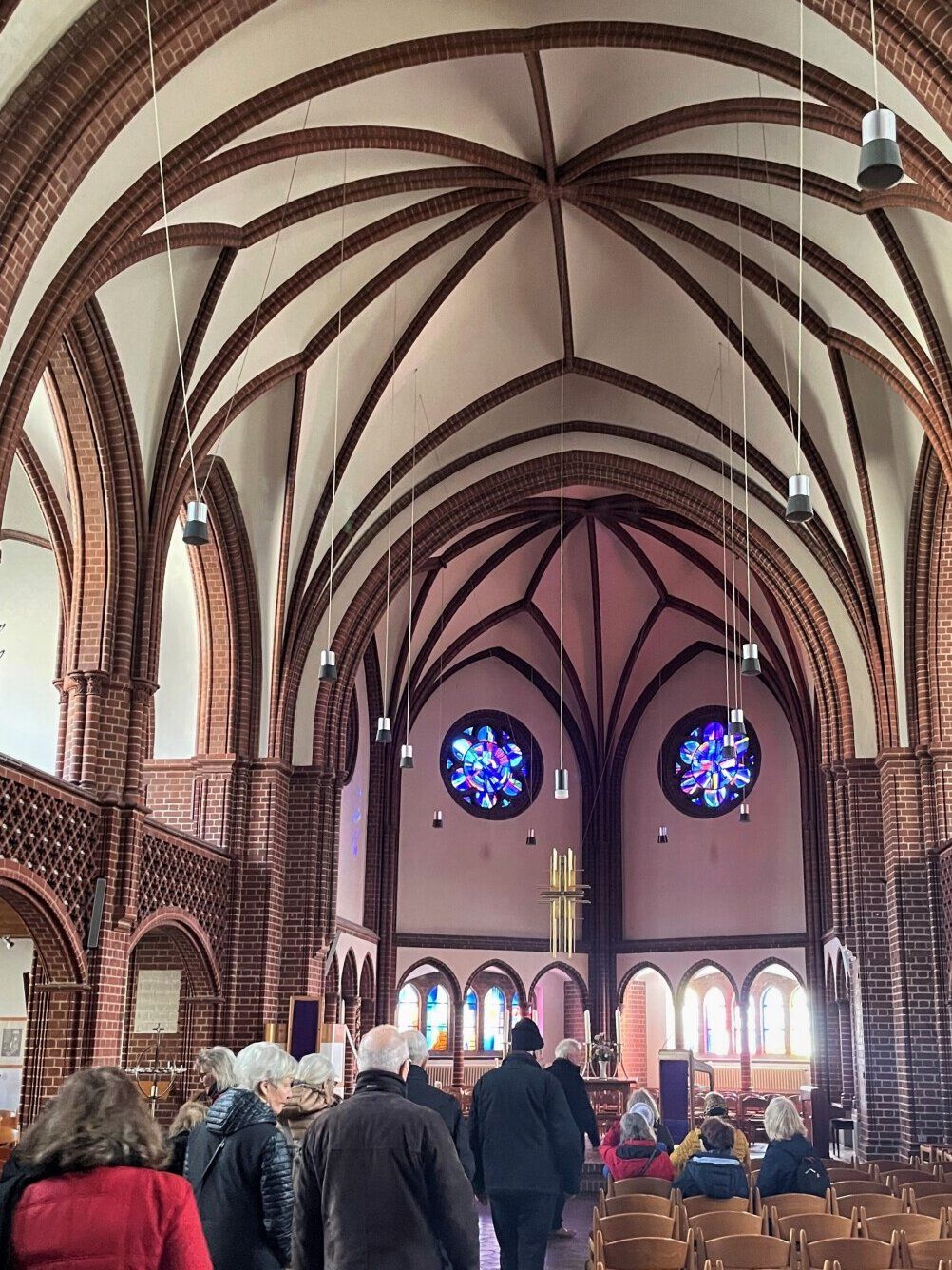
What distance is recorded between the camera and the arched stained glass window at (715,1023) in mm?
30672

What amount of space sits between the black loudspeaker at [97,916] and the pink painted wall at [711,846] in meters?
17.8

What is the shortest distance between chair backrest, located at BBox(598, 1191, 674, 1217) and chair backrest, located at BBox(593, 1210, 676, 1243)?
86cm

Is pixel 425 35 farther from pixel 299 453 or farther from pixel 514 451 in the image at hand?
pixel 514 451

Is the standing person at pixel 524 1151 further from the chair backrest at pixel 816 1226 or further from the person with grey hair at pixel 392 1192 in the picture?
the person with grey hair at pixel 392 1192

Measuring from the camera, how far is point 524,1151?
777 cm

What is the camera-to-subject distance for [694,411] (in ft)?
64.7

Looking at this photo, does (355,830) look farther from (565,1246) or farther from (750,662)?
(565,1246)

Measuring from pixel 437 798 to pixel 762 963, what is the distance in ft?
25.6

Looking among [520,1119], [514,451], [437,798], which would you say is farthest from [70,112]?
[437,798]

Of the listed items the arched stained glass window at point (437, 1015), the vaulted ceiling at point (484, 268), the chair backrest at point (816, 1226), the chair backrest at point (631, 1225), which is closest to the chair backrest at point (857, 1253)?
the chair backrest at point (816, 1226)

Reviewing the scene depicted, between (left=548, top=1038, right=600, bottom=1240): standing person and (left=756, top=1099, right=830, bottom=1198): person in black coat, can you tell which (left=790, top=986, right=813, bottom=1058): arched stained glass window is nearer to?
(left=548, top=1038, right=600, bottom=1240): standing person

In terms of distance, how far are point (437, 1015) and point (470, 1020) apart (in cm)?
82

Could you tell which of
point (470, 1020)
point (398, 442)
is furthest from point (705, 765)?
point (398, 442)

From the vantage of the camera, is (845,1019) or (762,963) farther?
(762,963)
